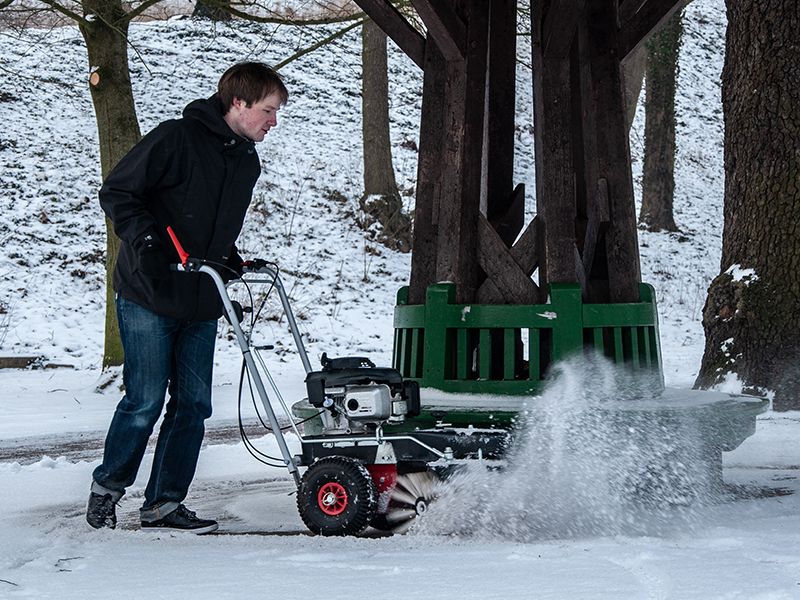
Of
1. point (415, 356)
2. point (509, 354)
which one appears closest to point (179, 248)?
point (415, 356)

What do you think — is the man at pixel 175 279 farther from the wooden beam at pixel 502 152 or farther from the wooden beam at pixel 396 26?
the wooden beam at pixel 502 152

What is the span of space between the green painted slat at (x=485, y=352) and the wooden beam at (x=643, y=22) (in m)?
1.85

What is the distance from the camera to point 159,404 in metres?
4.67

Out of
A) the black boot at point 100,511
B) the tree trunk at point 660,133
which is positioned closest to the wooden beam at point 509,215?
the black boot at point 100,511

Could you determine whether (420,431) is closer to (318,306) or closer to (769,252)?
(769,252)

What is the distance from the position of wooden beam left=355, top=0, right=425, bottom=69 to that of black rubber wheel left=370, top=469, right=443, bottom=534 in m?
2.61

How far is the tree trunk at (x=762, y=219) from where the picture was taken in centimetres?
754

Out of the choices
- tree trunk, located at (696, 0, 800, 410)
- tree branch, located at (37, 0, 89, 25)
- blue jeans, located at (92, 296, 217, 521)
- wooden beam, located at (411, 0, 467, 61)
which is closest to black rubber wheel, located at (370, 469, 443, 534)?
blue jeans, located at (92, 296, 217, 521)

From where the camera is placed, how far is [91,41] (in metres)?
10.9

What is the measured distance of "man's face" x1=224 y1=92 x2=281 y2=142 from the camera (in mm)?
4641

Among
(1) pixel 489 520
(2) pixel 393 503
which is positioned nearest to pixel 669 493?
(1) pixel 489 520

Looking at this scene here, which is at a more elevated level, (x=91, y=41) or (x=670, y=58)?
(x=670, y=58)

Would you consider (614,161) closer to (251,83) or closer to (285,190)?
(251,83)

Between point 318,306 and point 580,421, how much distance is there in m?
10.3
